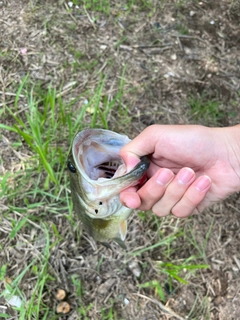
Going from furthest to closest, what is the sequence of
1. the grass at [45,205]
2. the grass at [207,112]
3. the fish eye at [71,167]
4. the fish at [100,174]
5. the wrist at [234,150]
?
the grass at [207,112], the grass at [45,205], the wrist at [234,150], the fish eye at [71,167], the fish at [100,174]

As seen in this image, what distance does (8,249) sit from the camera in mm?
2850

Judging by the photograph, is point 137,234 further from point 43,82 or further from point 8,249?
point 43,82

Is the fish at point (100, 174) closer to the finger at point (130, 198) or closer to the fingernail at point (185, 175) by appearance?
the finger at point (130, 198)

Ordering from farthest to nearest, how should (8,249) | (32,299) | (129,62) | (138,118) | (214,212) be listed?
(129,62)
(138,118)
(214,212)
(8,249)
(32,299)

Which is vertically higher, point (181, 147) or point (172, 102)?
point (181, 147)

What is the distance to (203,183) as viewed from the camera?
185 cm

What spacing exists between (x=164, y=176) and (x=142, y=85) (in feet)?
5.89

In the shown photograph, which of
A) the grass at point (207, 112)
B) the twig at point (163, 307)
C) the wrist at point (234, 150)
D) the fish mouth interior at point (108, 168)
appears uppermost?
the fish mouth interior at point (108, 168)

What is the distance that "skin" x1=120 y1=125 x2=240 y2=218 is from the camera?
1.87 metres

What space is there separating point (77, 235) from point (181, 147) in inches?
49.1

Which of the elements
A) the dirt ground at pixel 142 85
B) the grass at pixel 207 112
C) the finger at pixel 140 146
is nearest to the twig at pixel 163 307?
the dirt ground at pixel 142 85

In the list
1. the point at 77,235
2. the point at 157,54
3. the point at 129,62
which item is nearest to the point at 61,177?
the point at 77,235

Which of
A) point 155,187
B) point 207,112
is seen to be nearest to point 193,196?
point 155,187

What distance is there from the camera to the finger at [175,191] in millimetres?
1841
